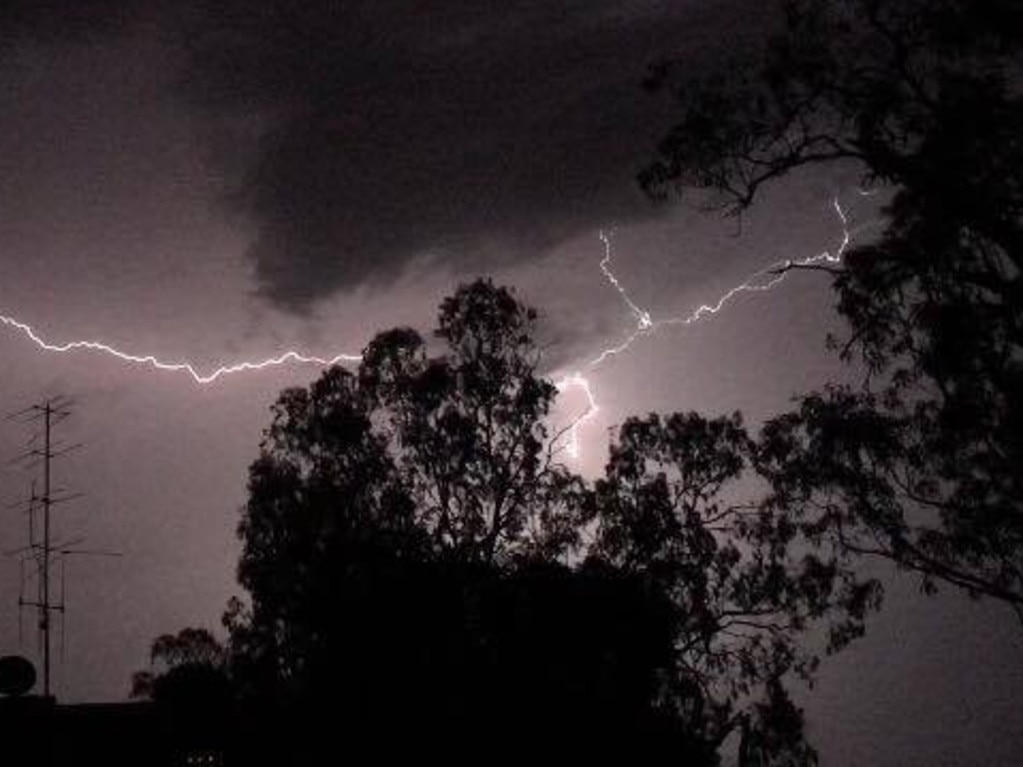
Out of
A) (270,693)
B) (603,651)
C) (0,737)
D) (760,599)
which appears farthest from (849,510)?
(0,737)

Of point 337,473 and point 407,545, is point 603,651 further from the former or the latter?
point 337,473

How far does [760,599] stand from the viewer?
22.3 meters

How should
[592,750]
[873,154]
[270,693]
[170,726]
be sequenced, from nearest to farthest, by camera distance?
1. [873,154]
2. [592,750]
3. [170,726]
4. [270,693]

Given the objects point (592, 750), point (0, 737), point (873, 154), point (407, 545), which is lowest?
point (592, 750)

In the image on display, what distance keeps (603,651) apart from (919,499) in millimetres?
6738

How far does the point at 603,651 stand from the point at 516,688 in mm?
2937

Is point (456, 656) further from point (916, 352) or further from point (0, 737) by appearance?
point (916, 352)

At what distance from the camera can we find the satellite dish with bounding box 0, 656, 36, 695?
1647 cm

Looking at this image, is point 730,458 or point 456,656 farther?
point 730,458

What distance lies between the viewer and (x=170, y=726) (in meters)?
20.3

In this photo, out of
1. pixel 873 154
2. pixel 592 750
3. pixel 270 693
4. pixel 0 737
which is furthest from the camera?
pixel 270 693

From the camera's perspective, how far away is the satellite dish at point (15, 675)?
54.0 feet

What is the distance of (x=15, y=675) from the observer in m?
16.5

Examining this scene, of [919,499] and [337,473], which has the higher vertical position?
[337,473]
